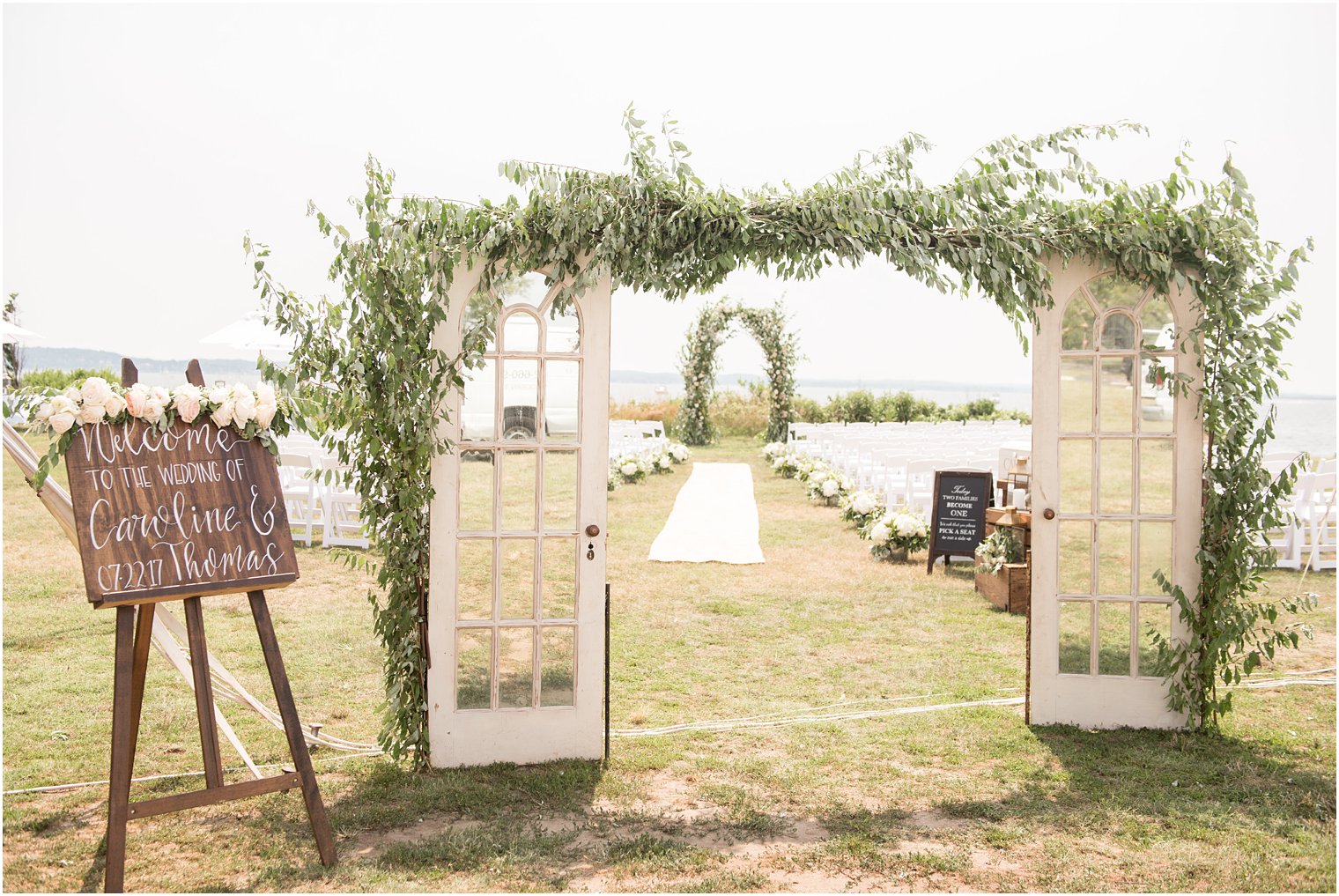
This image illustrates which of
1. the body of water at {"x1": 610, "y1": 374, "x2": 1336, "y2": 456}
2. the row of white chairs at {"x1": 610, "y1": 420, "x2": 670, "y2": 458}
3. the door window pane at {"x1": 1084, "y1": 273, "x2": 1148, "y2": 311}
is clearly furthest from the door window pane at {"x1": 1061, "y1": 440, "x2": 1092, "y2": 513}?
the body of water at {"x1": 610, "y1": 374, "x2": 1336, "y2": 456}

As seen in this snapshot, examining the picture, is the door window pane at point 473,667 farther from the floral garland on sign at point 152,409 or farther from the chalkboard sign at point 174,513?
the floral garland on sign at point 152,409

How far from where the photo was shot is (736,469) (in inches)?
682

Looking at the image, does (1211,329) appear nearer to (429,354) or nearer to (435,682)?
(429,354)

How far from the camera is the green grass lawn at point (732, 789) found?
11.7 ft

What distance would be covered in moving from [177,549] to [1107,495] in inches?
167

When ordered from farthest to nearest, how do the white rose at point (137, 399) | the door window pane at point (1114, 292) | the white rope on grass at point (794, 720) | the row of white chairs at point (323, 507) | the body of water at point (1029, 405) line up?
1. the body of water at point (1029, 405)
2. the row of white chairs at point (323, 507)
3. the white rope on grass at point (794, 720)
4. the door window pane at point (1114, 292)
5. the white rose at point (137, 399)

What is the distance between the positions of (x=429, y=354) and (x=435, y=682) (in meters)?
1.50

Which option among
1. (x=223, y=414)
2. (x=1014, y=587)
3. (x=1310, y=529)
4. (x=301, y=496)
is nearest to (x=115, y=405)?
(x=223, y=414)

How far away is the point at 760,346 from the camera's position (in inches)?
854

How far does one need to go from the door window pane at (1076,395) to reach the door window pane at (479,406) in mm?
2838

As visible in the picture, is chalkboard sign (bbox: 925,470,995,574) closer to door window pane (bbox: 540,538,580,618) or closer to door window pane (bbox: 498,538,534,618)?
door window pane (bbox: 540,538,580,618)

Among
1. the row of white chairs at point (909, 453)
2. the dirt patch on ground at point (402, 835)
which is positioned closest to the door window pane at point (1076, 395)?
the row of white chairs at point (909, 453)

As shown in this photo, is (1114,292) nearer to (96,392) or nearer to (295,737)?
(295,737)

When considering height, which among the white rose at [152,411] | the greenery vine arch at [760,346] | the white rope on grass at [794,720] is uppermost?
the greenery vine arch at [760,346]
